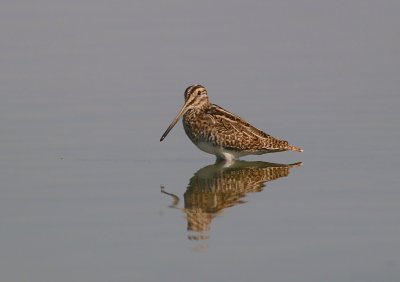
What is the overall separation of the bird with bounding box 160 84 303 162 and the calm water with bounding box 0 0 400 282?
19 cm

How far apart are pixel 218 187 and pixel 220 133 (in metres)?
1.87

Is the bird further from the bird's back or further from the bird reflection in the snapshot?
the bird reflection

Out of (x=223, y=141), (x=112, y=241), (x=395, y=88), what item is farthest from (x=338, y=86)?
(x=112, y=241)

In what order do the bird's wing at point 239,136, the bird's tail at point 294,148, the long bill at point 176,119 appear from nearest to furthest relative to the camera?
the bird's tail at point 294,148 → the bird's wing at point 239,136 → the long bill at point 176,119

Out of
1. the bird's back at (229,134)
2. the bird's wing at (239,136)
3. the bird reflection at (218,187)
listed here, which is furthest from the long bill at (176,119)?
the bird reflection at (218,187)

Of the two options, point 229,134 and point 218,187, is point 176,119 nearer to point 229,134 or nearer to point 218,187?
point 229,134

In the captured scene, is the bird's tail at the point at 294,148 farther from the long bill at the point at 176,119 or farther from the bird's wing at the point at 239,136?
the long bill at the point at 176,119

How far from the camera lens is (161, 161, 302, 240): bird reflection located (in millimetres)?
9391

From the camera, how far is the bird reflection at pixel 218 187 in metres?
9.39

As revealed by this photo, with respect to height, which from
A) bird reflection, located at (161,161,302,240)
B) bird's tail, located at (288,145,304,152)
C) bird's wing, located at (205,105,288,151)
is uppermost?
bird's wing, located at (205,105,288,151)

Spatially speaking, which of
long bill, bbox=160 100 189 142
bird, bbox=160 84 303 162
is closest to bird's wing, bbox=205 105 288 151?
bird, bbox=160 84 303 162

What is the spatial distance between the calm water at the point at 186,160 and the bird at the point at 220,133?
19cm

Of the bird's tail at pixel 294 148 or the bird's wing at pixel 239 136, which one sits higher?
the bird's wing at pixel 239 136

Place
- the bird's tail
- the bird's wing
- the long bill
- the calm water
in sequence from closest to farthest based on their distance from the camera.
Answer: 1. the calm water
2. the bird's tail
3. the bird's wing
4. the long bill
